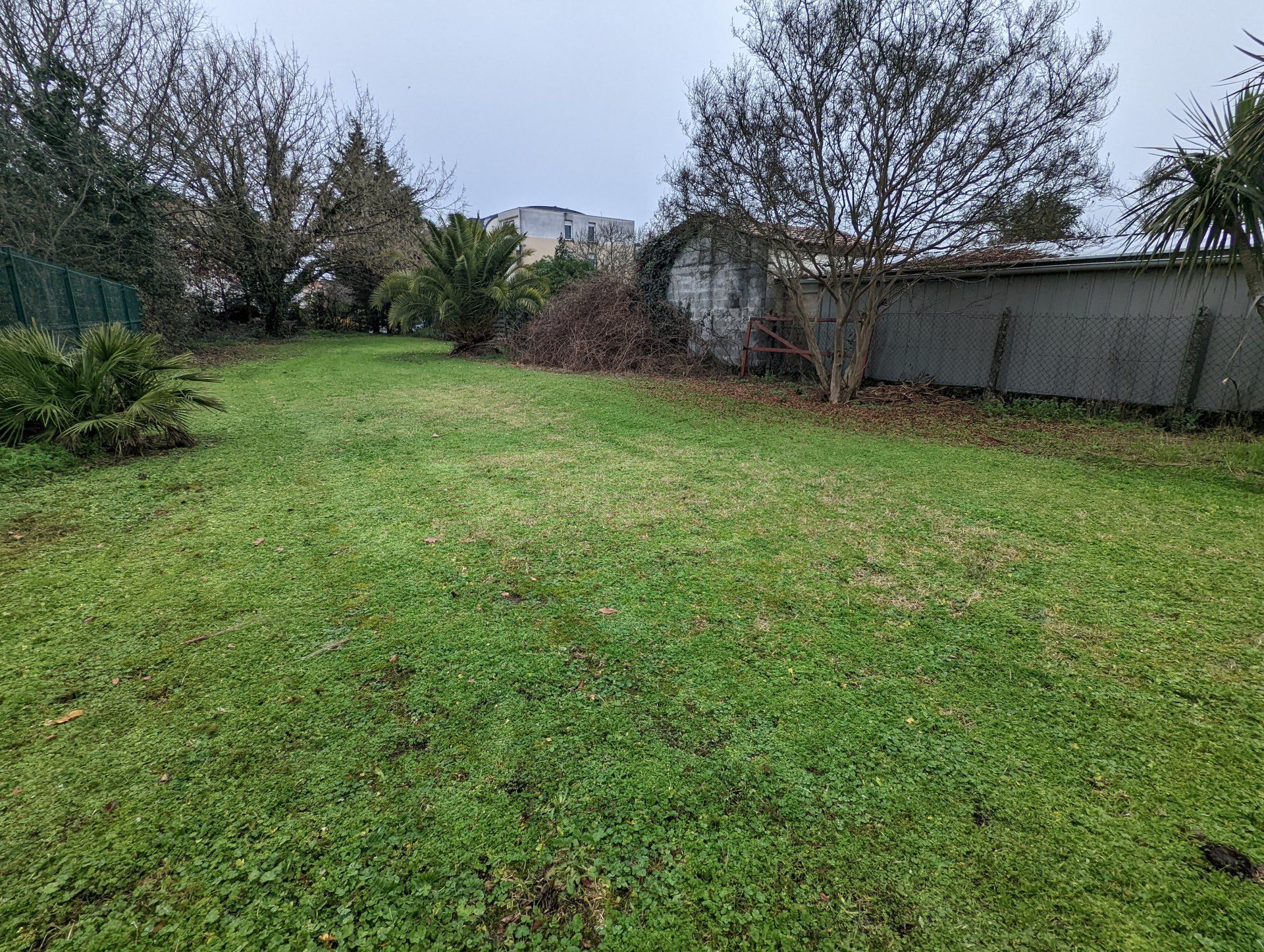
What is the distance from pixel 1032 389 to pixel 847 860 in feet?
29.3

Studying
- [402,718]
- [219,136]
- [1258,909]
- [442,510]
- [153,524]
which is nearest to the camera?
[1258,909]

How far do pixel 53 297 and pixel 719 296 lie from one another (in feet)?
35.8

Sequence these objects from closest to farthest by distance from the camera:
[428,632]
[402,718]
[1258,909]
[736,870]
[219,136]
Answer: [1258,909]
[736,870]
[402,718]
[428,632]
[219,136]

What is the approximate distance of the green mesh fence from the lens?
6.40 metres

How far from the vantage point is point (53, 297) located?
773 cm

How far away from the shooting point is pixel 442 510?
12.7 feet

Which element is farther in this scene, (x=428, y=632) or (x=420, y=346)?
(x=420, y=346)

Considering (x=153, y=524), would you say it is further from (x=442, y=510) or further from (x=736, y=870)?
(x=736, y=870)

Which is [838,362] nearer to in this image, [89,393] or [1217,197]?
[1217,197]

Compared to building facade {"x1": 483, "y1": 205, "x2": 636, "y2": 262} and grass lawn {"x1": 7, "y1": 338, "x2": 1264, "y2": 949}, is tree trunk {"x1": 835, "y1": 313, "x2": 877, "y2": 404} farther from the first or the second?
building facade {"x1": 483, "y1": 205, "x2": 636, "y2": 262}

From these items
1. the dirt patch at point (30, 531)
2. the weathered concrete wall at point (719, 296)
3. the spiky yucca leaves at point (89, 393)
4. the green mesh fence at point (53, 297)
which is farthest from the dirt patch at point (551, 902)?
the weathered concrete wall at point (719, 296)

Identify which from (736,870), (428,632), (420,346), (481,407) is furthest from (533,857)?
(420,346)

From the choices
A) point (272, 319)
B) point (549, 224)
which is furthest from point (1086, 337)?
point (549, 224)

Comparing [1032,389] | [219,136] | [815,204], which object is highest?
[219,136]
